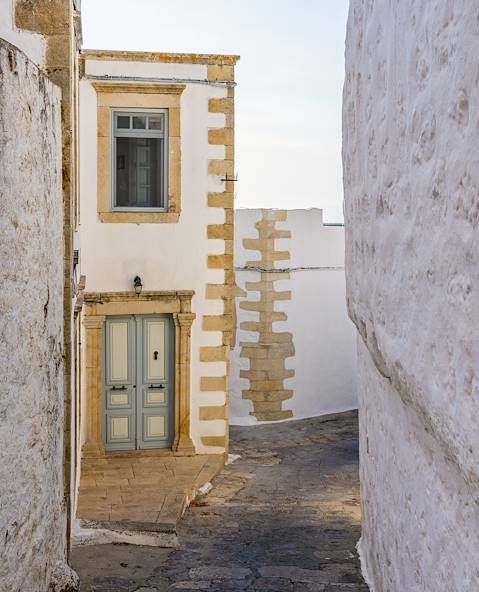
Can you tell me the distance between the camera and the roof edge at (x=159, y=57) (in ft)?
36.8

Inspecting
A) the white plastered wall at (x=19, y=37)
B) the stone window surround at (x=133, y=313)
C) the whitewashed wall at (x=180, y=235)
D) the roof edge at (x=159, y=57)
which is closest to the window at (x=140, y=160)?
the whitewashed wall at (x=180, y=235)

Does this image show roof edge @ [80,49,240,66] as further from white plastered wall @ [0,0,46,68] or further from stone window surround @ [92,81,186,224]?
white plastered wall @ [0,0,46,68]

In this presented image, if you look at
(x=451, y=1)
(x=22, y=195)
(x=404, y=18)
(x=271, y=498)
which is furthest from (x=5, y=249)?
(x=271, y=498)

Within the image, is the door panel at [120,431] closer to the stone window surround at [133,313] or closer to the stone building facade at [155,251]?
the stone building facade at [155,251]

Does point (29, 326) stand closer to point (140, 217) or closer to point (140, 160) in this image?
point (140, 217)

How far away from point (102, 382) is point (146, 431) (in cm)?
92

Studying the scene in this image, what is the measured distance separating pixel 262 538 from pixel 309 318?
778cm

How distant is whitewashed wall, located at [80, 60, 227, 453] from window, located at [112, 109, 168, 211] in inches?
11.3

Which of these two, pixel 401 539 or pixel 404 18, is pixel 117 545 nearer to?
pixel 401 539

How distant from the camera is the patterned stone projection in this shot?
1538cm

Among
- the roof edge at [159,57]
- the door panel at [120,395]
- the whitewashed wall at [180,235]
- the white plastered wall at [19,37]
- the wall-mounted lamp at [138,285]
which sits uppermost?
the roof edge at [159,57]

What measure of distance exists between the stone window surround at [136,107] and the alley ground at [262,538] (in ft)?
12.0

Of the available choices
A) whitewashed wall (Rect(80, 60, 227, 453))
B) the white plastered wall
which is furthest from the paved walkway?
the white plastered wall

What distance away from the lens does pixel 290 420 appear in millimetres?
15523
